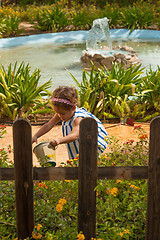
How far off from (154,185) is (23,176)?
0.81 metres

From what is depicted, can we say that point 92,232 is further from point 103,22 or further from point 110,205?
point 103,22

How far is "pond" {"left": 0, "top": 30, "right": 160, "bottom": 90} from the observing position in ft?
31.0

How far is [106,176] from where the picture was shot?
2.26m

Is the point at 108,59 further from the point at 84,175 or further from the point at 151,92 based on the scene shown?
the point at 84,175

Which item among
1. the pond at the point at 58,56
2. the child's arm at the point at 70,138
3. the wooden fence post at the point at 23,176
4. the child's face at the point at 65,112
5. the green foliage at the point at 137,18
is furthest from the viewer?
the green foliage at the point at 137,18

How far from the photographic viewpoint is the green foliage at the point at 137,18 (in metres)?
16.5

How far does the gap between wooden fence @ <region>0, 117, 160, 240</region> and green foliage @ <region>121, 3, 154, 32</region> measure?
14.8 metres

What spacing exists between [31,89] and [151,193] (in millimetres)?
3828

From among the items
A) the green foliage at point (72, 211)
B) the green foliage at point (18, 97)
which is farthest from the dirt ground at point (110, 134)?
the green foliage at point (72, 211)

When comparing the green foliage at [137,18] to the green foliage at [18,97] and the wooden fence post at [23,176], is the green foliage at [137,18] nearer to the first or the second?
the green foliage at [18,97]

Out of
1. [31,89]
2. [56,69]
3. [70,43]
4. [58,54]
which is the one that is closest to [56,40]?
[70,43]

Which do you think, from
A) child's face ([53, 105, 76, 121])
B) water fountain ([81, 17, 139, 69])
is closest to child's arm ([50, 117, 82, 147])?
child's face ([53, 105, 76, 121])

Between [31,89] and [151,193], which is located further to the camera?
[31,89]

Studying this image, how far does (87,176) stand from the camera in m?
2.22
